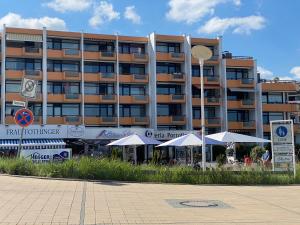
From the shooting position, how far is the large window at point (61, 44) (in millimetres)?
61469

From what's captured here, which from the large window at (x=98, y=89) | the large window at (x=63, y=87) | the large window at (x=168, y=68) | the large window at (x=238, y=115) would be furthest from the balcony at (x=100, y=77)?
the large window at (x=238, y=115)

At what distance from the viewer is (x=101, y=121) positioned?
6141 centimetres

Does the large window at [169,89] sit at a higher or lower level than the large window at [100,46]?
lower

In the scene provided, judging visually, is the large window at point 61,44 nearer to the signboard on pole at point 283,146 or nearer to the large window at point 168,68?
the large window at point 168,68

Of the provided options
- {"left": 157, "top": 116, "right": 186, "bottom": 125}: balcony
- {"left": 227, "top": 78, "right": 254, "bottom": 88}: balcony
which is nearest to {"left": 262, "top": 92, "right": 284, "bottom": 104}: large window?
{"left": 227, "top": 78, "right": 254, "bottom": 88}: balcony

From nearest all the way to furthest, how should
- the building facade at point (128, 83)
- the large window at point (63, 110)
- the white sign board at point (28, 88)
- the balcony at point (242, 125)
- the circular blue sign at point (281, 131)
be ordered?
the circular blue sign at point (281, 131), the white sign board at point (28, 88), the building facade at point (128, 83), the large window at point (63, 110), the balcony at point (242, 125)

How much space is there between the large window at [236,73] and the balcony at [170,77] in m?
6.93

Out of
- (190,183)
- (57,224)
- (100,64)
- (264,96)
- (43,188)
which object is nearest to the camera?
(57,224)

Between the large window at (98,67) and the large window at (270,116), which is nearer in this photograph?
the large window at (98,67)

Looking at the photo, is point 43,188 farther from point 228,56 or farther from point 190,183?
point 228,56

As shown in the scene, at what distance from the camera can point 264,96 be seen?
228 ft

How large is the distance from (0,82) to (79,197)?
48617 millimetres

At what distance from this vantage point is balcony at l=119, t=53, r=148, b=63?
208ft

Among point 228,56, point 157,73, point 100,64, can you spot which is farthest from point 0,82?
point 228,56
